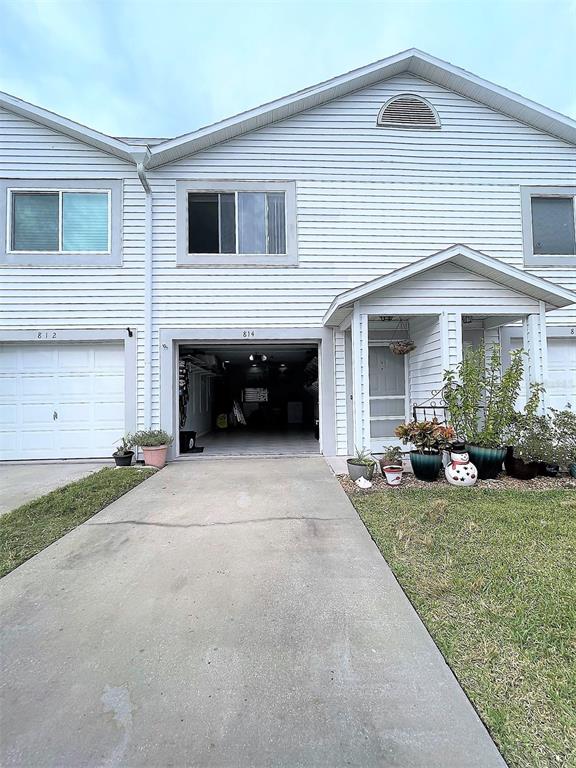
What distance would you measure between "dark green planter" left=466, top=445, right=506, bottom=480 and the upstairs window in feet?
16.7

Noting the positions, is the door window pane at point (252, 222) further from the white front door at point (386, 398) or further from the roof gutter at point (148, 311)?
the white front door at point (386, 398)

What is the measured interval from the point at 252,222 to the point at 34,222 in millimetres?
4248

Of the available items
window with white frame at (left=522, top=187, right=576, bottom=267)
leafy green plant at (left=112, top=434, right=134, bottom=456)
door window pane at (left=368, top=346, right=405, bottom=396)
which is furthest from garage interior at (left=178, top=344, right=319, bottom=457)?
window with white frame at (left=522, top=187, right=576, bottom=267)

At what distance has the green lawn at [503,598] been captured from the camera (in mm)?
1551

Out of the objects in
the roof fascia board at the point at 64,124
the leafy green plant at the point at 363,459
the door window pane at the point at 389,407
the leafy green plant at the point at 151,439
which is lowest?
the leafy green plant at the point at 363,459

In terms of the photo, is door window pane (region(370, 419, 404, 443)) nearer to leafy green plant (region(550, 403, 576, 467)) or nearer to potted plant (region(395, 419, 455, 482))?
potted plant (region(395, 419, 455, 482))

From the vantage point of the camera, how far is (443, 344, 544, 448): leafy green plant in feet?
17.9

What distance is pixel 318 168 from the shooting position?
746 cm

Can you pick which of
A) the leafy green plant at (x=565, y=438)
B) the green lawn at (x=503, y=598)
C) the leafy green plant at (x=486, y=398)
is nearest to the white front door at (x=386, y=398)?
the leafy green plant at (x=486, y=398)

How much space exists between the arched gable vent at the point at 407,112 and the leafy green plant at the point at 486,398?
525cm

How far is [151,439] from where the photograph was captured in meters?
6.67

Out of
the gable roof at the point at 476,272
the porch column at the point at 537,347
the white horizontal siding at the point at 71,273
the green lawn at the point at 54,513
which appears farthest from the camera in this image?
the white horizontal siding at the point at 71,273

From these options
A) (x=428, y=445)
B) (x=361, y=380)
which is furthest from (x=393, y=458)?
(x=361, y=380)

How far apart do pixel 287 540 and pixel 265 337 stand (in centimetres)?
456
